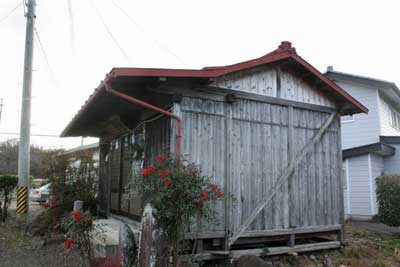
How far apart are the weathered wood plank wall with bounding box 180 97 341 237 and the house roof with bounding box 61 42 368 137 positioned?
19.6 inches

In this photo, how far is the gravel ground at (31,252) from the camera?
18.2ft

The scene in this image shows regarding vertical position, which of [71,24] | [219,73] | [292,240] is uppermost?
[71,24]

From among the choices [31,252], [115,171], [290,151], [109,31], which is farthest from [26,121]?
[290,151]

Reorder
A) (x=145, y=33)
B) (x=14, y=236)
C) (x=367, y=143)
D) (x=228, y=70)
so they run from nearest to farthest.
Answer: (x=228, y=70) → (x=14, y=236) → (x=145, y=33) → (x=367, y=143)

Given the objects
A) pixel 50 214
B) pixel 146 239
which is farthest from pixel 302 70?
pixel 50 214

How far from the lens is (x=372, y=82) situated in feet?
41.7

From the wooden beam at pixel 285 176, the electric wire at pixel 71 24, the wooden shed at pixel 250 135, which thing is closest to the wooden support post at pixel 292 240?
the wooden shed at pixel 250 135

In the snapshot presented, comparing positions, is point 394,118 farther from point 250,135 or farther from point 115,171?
point 115,171

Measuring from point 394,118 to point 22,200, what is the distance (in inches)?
639

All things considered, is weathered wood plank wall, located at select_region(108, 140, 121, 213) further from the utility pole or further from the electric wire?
the electric wire

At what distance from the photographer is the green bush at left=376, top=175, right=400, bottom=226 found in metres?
9.15

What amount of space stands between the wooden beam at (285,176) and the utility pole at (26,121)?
7.31 m

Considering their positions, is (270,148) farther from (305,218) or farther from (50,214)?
(50,214)

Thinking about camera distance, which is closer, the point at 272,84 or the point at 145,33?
the point at 272,84
